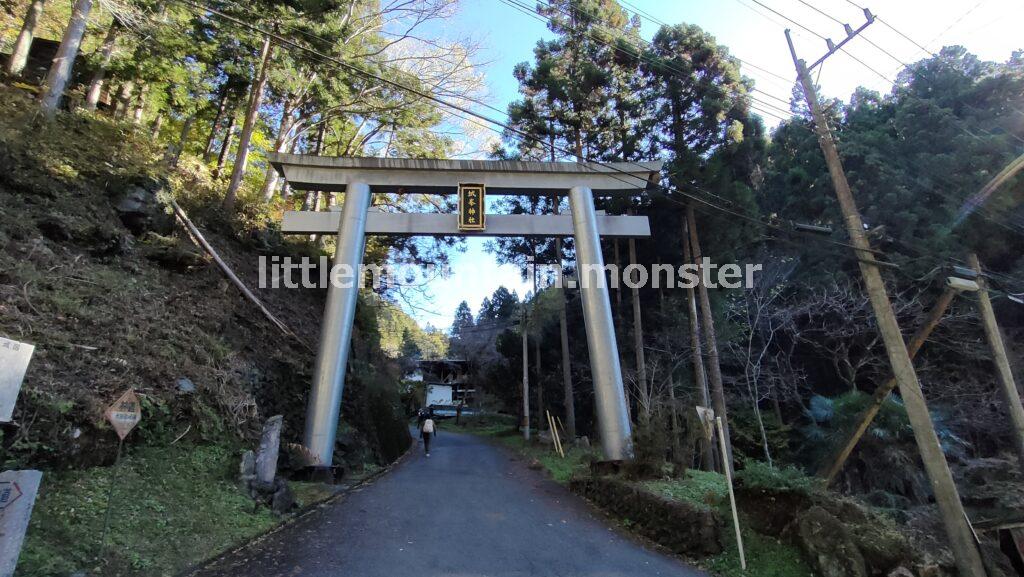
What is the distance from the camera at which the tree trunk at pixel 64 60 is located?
1048cm

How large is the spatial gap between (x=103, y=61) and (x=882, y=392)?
67.0 ft

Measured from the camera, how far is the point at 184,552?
4645 millimetres

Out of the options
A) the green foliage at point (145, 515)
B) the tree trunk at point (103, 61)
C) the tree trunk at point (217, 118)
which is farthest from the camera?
the tree trunk at point (217, 118)

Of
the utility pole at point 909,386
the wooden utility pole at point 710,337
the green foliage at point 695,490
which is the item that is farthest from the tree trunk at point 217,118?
the green foliage at point 695,490

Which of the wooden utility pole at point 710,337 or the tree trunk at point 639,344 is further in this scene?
the tree trunk at point 639,344

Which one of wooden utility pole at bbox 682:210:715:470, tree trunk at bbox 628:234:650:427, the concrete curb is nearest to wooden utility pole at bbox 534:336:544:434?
tree trunk at bbox 628:234:650:427

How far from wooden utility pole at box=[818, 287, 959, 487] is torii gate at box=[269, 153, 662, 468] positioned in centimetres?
384

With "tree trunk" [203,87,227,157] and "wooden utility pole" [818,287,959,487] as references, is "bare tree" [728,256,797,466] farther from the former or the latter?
"tree trunk" [203,87,227,157]

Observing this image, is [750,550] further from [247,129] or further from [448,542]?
[247,129]

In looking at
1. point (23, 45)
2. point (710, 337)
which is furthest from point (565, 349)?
point (23, 45)

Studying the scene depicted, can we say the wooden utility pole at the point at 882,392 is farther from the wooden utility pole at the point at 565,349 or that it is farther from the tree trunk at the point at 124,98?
the tree trunk at the point at 124,98

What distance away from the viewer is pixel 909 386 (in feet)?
20.2

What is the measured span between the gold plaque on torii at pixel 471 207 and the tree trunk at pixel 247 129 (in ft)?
23.3

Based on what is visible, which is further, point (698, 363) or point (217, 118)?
point (217, 118)
